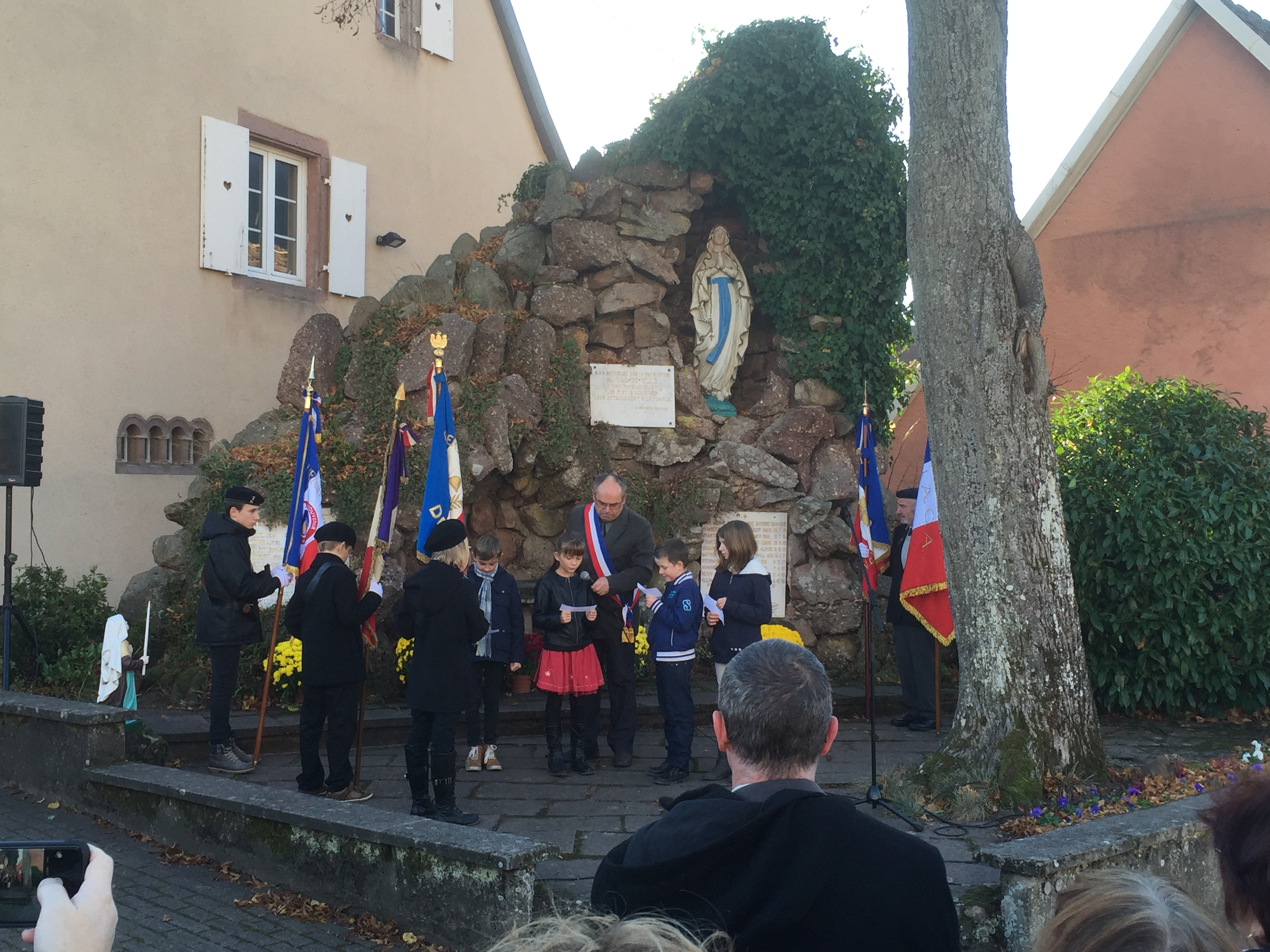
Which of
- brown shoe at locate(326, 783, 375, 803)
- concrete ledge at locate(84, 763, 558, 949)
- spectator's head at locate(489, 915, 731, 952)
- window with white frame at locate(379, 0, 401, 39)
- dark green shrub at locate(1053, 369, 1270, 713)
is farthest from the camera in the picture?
window with white frame at locate(379, 0, 401, 39)

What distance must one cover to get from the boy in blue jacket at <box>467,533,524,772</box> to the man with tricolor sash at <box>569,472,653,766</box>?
512 millimetres

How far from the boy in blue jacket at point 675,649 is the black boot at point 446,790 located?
4.91 feet

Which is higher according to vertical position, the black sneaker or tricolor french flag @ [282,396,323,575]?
tricolor french flag @ [282,396,323,575]

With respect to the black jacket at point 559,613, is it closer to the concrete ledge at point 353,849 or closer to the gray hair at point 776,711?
the concrete ledge at point 353,849

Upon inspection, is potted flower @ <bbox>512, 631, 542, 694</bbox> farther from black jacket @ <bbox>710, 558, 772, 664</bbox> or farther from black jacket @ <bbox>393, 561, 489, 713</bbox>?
black jacket @ <bbox>393, 561, 489, 713</bbox>

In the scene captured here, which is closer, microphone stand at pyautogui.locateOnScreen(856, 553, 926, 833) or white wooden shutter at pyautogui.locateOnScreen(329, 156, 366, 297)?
microphone stand at pyautogui.locateOnScreen(856, 553, 926, 833)

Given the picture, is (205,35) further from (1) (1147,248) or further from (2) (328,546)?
(1) (1147,248)

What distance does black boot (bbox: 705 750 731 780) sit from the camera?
736 cm

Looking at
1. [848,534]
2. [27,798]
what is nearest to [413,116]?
[848,534]

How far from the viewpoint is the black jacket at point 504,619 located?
752 centimetres

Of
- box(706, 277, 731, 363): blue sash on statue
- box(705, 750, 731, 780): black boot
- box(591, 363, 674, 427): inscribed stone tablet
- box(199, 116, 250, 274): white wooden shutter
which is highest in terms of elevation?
box(199, 116, 250, 274): white wooden shutter

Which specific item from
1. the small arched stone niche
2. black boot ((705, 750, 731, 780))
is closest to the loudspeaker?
the small arched stone niche

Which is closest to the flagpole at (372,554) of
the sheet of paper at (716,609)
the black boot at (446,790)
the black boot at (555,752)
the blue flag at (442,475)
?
the blue flag at (442,475)

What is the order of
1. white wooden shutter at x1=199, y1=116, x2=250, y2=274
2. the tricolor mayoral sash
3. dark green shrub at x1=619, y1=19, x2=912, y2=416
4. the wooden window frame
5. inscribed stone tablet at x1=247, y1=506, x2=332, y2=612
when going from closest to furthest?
the tricolor mayoral sash
inscribed stone tablet at x1=247, y1=506, x2=332, y2=612
dark green shrub at x1=619, y1=19, x2=912, y2=416
white wooden shutter at x1=199, y1=116, x2=250, y2=274
the wooden window frame
